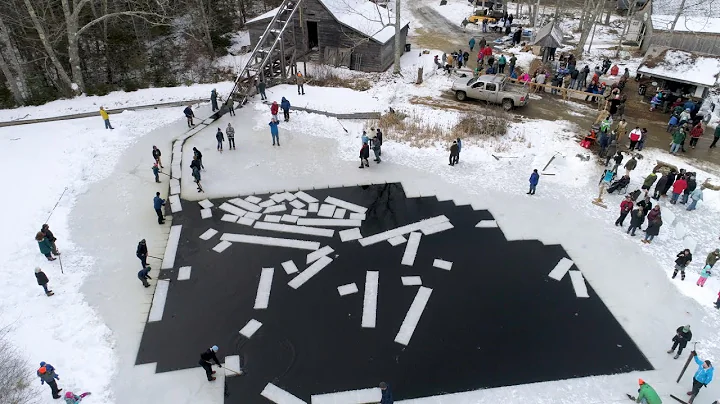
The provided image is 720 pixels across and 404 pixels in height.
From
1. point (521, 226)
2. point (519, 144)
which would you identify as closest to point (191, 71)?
point (519, 144)

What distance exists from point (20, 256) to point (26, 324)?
11.0ft

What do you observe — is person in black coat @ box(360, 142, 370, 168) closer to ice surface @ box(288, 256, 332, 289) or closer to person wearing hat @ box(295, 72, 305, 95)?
ice surface @ box(288, 256, 332, 289)

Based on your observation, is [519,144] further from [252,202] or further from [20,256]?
[20,256]

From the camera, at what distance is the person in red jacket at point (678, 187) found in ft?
54.1

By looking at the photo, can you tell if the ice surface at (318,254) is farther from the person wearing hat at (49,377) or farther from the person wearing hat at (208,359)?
the person wearing hat at (49,377)

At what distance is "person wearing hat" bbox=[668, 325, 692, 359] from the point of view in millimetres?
10875

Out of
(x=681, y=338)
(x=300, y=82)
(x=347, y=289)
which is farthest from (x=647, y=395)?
(x=300, y=82)

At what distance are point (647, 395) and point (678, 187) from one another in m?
9.89

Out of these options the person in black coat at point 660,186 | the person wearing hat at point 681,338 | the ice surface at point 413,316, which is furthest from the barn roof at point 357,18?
the person wearing hat at point 681,338

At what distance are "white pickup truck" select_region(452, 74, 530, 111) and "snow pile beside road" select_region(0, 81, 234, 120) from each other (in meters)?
13.5

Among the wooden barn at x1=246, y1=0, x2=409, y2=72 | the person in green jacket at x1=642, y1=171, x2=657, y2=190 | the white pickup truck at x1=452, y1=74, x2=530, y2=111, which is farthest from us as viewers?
the wooden barn at x1=246, y1=0, x2=409, y2=72

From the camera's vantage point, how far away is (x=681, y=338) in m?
11.0

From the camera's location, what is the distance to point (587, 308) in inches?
503

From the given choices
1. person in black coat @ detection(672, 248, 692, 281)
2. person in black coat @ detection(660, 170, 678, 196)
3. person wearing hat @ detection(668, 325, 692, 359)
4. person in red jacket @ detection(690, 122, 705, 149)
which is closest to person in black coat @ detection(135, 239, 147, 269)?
person wearing hat @ detection(668, 325, 692, 359)
